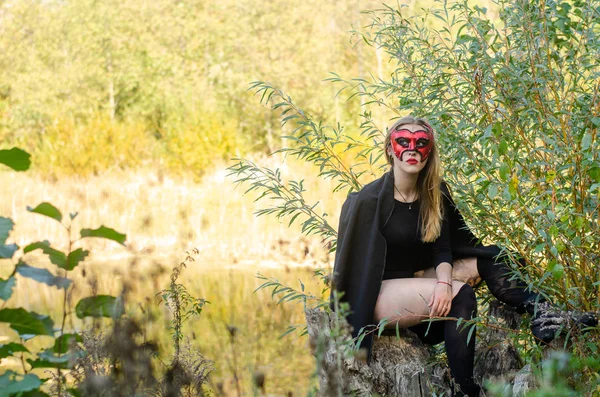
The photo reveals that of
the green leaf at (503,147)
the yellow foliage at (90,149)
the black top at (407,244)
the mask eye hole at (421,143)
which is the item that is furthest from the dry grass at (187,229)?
the green leaf at (503,147)

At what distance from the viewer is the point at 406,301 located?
3854 millimetres

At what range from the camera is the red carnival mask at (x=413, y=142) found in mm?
3918

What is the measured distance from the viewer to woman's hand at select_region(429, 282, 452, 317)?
3775 mm

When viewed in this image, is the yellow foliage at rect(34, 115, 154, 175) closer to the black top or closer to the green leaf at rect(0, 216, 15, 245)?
the black top

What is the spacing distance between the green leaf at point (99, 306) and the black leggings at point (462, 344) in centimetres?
181

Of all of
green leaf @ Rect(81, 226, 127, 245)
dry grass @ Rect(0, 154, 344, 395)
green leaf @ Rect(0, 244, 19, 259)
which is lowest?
green leaf @ Rect(0, 244, 19, 259)

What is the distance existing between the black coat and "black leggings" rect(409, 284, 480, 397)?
285 millimetres

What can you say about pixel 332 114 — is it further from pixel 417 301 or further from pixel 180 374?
pixel 180 374

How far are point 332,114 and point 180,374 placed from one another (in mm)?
21317

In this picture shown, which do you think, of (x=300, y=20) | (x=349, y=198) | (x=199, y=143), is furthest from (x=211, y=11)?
(x=349, y=198)

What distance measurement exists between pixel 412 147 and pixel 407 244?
16.7 inches

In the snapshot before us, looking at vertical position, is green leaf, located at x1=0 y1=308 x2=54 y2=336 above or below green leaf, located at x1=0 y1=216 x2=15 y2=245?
below

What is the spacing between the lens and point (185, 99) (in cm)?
2450

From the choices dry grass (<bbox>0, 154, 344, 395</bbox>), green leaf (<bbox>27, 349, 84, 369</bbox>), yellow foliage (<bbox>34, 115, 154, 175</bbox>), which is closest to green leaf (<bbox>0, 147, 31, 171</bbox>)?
green leaf (<bbox>27, 349, 84, 369</bbox>)
